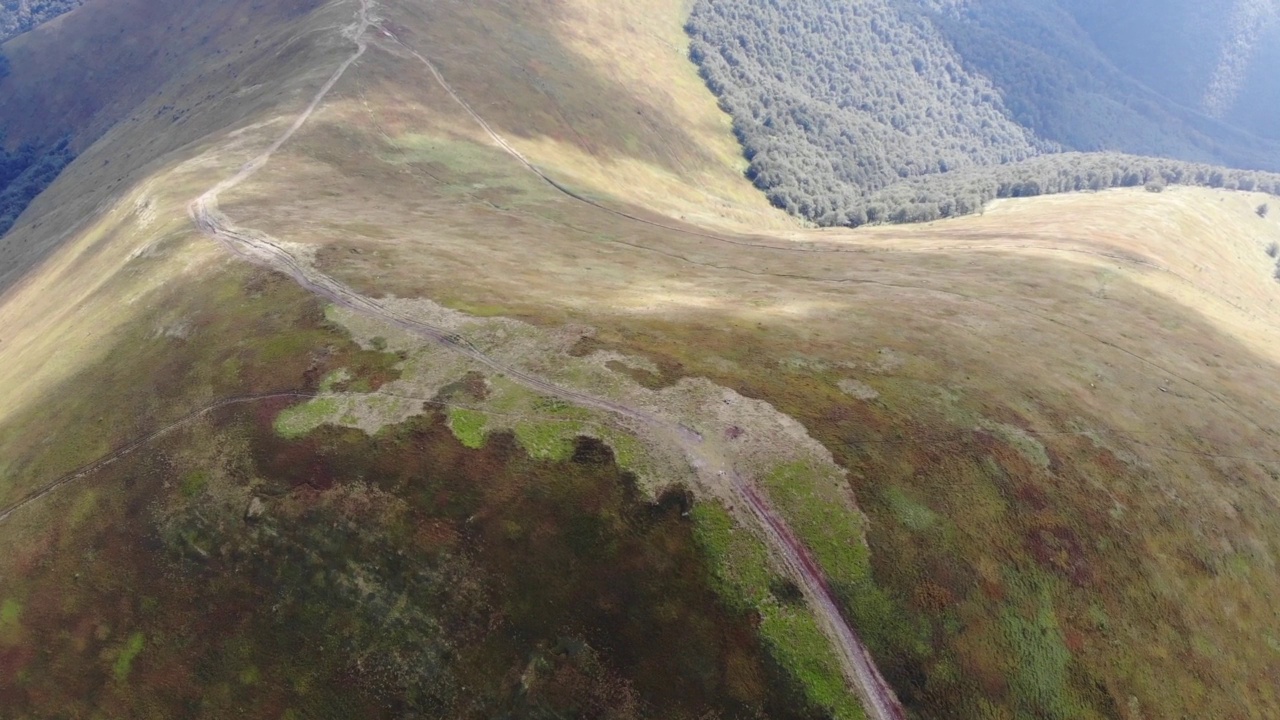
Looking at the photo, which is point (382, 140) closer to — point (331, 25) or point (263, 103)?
point (263, 103)

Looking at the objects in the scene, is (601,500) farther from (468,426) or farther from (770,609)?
(468,426)

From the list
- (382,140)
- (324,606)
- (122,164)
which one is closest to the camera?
(324,606)

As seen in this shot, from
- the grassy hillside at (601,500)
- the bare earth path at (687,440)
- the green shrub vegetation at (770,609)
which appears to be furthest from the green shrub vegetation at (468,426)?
the green shrub vegetation at (770,609)

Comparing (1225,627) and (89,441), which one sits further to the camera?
(89,441)

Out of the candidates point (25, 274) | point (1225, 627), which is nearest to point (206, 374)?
point (1225, 627)

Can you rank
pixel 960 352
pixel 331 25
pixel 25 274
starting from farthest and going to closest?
pixel 331 25
pixel 25 274
pixel 960 352

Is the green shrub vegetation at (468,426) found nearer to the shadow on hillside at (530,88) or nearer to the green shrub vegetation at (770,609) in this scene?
the green shrub vegetation at (770,609)
